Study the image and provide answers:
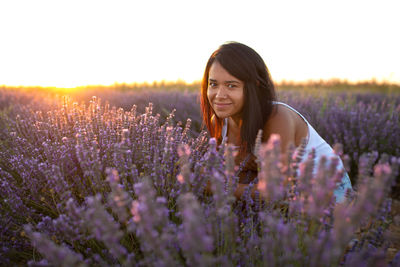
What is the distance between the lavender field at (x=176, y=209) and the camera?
0.89 m

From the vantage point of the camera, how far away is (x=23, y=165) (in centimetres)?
194

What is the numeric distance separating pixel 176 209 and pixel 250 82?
1.21 metres

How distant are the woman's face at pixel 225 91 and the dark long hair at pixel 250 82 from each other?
4 centimetres

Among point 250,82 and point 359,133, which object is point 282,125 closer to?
point 250,82

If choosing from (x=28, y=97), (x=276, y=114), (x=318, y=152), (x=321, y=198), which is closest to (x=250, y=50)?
(x=276, y=114)

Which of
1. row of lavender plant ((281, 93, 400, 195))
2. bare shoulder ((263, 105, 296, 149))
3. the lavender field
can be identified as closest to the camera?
the lavender field

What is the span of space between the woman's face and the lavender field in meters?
0.42

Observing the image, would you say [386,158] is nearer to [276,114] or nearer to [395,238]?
[276,114]

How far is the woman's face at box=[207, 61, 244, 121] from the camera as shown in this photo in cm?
240

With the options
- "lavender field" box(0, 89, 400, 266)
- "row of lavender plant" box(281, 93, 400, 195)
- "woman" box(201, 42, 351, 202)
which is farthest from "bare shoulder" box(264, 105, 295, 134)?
"row of lavender plant" box(281, 93, 400, 195)

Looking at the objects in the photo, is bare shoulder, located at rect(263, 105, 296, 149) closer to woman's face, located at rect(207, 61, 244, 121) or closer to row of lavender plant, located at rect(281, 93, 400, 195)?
woman's face, located at rect(207, 61, 244, 121)

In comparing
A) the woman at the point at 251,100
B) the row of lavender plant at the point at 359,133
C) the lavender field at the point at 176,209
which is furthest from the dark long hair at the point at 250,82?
the row of lavender plant at the point at 359,133

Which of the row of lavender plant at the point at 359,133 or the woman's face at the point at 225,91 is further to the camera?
the row of lavender plant at the point at 359,133

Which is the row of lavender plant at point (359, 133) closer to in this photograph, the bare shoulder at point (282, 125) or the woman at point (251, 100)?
the woman at point (251, 100)
